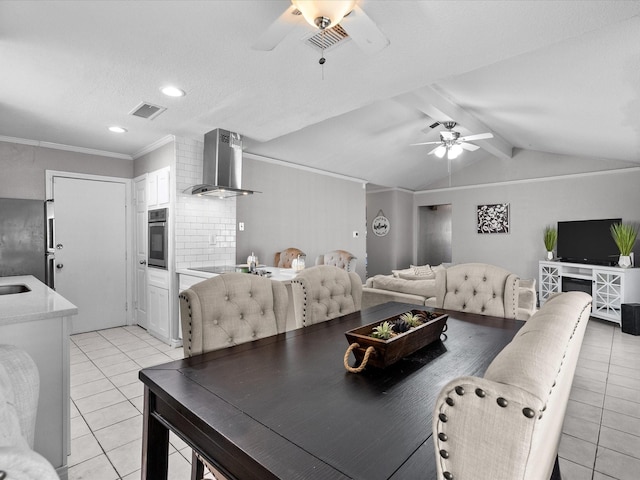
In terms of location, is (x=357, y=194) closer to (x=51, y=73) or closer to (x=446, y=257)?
(x=446, y=257)

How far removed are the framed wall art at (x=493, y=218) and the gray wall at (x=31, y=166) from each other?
7816 millimetres

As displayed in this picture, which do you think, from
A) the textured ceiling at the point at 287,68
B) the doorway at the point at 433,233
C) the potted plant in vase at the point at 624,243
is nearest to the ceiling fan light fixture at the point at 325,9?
the textured ceiling at the point at 287,68

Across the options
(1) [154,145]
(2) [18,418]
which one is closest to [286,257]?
(1) [154,145]

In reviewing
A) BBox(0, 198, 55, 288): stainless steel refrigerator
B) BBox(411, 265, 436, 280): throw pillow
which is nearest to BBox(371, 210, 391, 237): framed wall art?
BBox(411, 265, 436, 280): throw pillow

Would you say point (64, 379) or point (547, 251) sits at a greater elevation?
point (547, 251)

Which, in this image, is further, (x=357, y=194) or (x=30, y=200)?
(x=357, y=194)

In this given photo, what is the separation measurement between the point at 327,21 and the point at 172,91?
6.09ft

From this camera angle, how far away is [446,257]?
9.28 m

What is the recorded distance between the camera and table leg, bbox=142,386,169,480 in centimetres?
122

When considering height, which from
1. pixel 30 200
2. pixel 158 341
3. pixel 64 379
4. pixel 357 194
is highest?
pixel 357 194

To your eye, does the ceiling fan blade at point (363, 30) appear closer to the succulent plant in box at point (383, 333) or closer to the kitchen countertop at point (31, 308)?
the succulent plant in box at point (383, 333)

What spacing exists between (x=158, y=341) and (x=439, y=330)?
3.67 metres

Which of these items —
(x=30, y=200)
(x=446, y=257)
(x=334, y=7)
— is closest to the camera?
(x=334, y=7)

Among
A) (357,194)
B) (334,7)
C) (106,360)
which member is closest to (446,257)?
(357,194)
